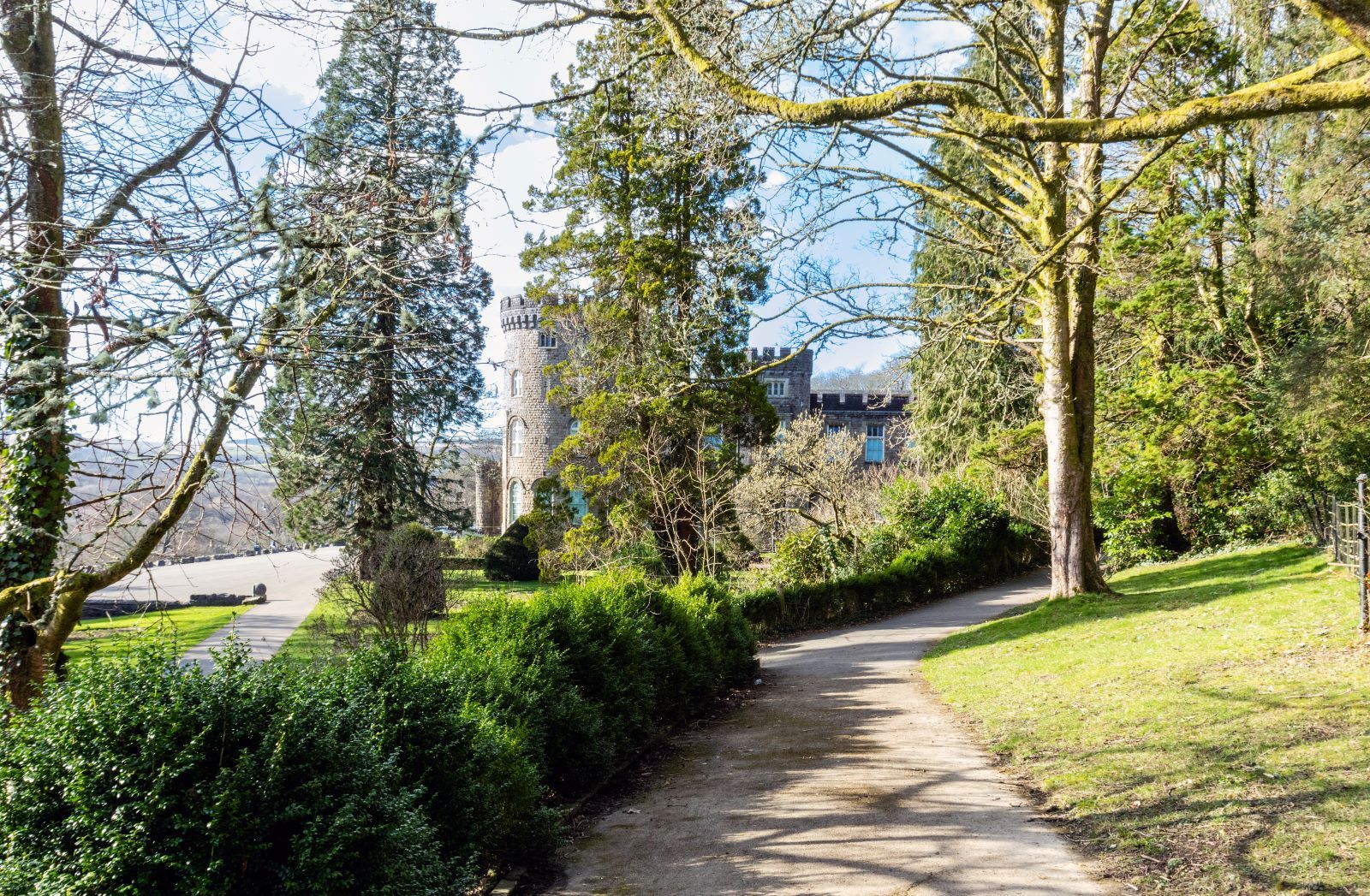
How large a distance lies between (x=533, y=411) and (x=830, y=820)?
38.5m

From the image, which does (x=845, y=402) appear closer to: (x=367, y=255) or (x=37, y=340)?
(x=37, y=340)

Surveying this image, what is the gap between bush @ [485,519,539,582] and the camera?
104ft

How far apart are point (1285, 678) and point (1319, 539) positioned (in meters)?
9.00

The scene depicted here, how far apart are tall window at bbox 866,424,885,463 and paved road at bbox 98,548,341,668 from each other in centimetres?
2686

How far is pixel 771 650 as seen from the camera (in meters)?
15.5

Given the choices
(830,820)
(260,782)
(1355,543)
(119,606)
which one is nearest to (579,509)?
(119,606)

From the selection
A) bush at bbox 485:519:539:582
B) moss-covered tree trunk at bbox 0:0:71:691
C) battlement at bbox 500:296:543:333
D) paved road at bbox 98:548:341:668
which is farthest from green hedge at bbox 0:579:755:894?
battlement at bbox 500:296:543:333

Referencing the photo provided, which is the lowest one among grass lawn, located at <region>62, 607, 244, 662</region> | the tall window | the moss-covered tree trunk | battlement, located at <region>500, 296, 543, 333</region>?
grass lawn, located at <region>62, 607, 244, 662</region>

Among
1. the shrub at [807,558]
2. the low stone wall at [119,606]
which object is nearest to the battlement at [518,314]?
the shrub at [807,558]

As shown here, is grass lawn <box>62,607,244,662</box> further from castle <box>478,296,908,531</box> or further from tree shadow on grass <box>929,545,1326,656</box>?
castle <box>478,296,908,531</box>

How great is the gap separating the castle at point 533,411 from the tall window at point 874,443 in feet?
0.16

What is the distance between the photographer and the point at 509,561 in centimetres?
3189

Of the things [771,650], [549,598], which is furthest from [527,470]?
[549,598]

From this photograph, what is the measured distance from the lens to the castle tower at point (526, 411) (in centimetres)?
4244
